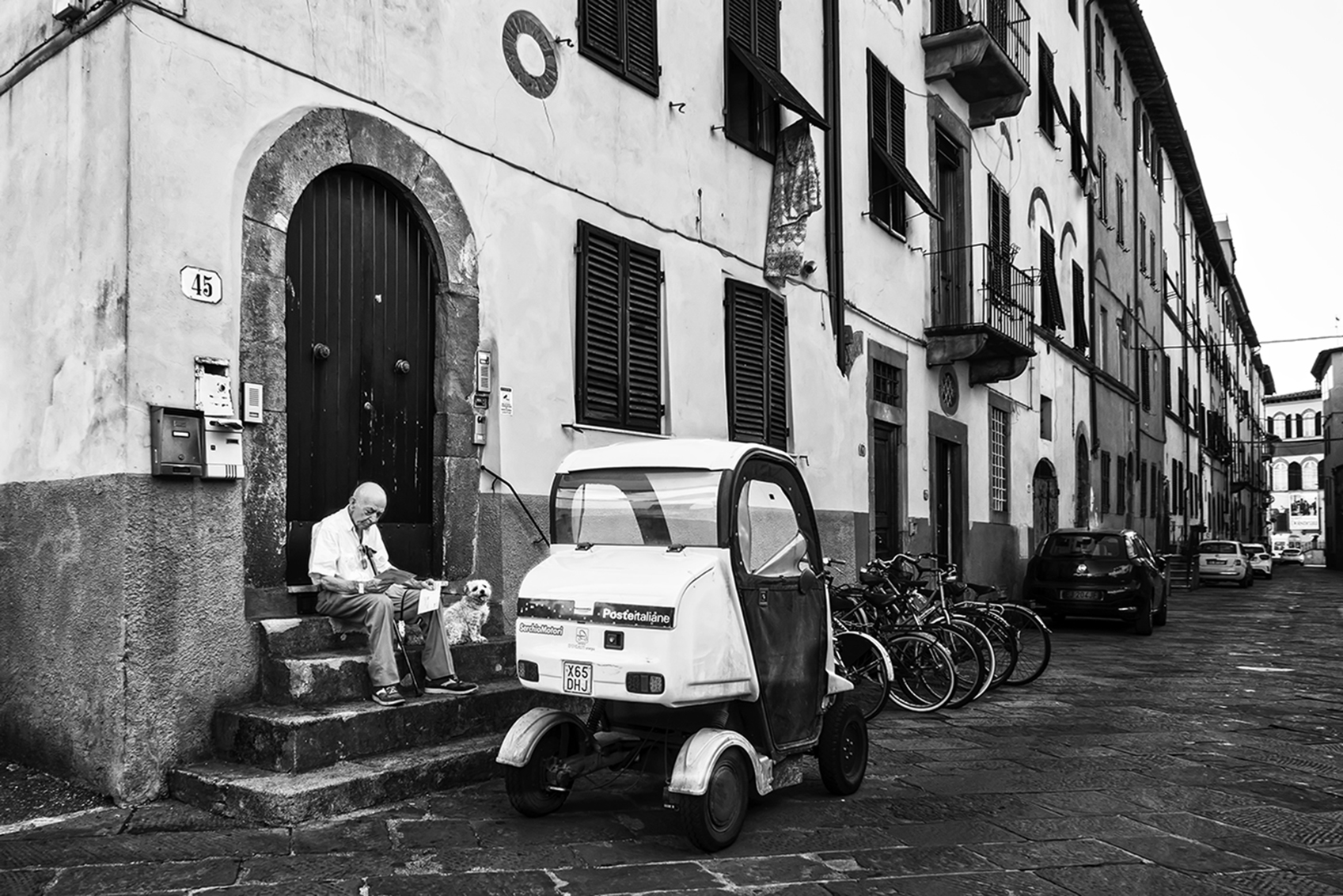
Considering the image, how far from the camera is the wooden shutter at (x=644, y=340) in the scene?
349 inches

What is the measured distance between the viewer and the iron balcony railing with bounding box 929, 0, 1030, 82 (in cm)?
1523

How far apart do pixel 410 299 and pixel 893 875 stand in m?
4.43

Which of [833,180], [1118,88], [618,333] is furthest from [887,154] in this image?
[1118,88]

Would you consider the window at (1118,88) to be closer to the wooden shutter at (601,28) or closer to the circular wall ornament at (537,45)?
the wooden shutter at (601,28)

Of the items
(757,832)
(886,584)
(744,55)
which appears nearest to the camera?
(757,832)

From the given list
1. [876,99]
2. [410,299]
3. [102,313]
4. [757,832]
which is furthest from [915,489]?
[102,313]

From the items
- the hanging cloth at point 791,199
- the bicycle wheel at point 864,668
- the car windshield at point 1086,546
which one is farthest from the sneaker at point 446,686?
the car windshield at point 1086,546

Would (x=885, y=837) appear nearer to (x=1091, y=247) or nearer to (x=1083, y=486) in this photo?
(x=1083, y=486)

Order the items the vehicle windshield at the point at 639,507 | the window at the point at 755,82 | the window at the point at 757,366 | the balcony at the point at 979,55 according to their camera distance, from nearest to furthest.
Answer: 1. the vehicle windshield at the point at 639,507
2. the window at the point at 757,366
3. the window at the point at 755,82
4. the balcony at the point at 979,55

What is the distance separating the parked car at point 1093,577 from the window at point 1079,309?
7.38 m

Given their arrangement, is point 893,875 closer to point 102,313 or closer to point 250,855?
point 250,855

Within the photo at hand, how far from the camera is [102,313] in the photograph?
550cm

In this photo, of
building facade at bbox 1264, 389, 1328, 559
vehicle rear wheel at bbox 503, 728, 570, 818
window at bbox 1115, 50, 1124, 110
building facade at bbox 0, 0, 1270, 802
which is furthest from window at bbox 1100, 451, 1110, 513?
building facade at bbox 1264, 389, 1328, 559

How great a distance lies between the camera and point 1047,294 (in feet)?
64.3
